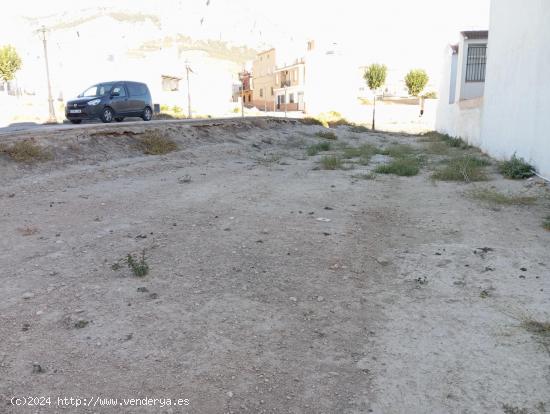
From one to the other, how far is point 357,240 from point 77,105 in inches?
625

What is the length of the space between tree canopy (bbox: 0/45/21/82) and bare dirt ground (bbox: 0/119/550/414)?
53370 millimetres

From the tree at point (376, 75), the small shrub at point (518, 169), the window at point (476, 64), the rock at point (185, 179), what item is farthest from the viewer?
the tree at point (376, 75)

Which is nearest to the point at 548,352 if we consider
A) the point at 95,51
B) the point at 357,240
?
the point at 357,240

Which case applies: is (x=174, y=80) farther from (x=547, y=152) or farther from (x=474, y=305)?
(x=474, y=305)

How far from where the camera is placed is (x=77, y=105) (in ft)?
60.0

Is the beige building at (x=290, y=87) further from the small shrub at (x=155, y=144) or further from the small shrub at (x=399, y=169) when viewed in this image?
the small shrub at (x=399, y=169)

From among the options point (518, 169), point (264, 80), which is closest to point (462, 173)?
point (518, 169)

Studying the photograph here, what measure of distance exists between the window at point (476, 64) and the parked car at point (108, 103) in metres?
15.9

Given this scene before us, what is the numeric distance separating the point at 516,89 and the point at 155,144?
9.54 meters

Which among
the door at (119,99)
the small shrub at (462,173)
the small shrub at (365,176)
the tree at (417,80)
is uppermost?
the tree at (417,80)

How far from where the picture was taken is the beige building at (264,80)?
7388 cm

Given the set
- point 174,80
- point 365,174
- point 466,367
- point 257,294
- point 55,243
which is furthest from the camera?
point 174,80

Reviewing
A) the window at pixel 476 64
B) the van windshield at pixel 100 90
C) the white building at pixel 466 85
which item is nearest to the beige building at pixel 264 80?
the white building at pixel 466 85

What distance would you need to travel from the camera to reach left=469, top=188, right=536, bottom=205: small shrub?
791 centimetres
